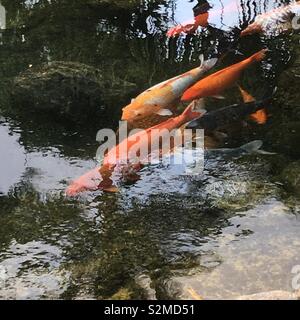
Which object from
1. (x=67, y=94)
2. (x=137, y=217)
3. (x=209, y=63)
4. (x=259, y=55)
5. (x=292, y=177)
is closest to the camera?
(x=137, y=217)

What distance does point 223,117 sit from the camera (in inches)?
182

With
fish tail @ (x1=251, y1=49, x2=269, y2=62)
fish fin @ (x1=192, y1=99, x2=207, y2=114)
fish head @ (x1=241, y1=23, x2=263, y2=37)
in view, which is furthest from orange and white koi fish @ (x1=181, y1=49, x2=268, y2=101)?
fish head @ (x1=241, y1=23, x2=263, y2=37)

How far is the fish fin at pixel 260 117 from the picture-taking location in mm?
4766

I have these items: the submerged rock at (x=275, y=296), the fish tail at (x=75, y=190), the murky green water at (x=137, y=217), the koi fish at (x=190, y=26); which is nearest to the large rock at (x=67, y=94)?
Answer: the murky green water at (x=137, y=217)

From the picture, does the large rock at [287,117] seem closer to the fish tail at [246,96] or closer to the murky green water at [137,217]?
the murky green water at [137,217]

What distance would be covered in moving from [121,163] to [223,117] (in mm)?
1086

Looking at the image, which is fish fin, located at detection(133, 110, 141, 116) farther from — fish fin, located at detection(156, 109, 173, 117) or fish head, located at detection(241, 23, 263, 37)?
fish head, located at detection(241, 23, 263, 37)

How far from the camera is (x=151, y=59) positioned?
19.6 ft

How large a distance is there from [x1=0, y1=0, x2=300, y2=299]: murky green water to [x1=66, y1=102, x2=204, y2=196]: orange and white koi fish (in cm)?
9

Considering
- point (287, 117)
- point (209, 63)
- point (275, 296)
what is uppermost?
point (209, 63)

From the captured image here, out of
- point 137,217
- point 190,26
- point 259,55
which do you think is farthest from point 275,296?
point 190,26

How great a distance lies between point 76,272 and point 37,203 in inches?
35.3

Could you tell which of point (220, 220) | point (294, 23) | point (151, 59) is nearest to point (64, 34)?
point (151, 59)

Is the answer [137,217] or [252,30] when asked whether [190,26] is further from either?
[137,217]
